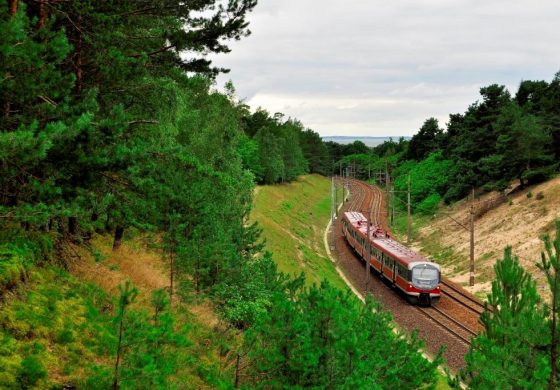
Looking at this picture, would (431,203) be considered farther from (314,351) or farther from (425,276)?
(314,351)

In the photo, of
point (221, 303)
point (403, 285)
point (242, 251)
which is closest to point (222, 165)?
point (242, 251)

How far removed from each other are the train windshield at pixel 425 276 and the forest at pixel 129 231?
13879 mm

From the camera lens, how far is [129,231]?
18516 millimetres

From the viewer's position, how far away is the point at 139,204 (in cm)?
1166

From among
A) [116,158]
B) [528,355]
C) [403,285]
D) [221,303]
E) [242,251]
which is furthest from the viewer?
[403,285]

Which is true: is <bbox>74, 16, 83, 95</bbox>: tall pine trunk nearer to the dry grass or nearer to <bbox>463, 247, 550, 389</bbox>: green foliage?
the dry grass

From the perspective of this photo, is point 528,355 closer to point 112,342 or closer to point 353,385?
point 353,385

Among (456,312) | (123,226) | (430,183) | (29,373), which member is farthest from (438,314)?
(430,183)

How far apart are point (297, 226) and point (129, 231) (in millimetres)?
36522

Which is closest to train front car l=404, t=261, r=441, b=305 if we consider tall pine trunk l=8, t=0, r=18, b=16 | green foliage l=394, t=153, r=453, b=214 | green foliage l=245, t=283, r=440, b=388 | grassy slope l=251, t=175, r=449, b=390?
grassy slope l=251, t=175, r=449, b=390

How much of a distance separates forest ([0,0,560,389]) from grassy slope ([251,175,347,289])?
8.56 meters

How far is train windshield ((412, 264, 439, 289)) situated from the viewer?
96.0ft

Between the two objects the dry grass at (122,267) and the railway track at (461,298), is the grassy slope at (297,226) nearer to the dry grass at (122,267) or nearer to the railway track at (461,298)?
the railway track at (461,298)

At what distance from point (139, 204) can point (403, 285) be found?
896 inches
